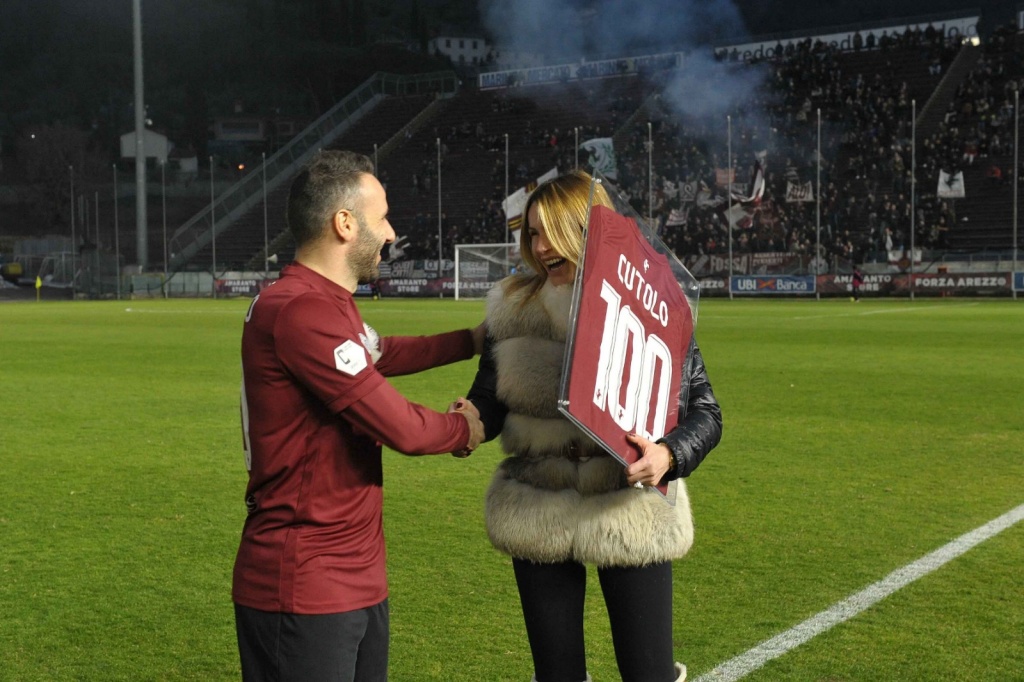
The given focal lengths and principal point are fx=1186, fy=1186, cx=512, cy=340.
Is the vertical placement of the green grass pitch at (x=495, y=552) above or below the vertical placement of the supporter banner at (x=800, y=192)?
below

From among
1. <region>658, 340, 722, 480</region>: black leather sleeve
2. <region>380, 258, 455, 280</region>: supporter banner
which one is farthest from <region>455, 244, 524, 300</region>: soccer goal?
<region>658, 340, 722, 480</region>: black leather sleeve

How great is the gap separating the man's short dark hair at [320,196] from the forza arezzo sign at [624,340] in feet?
1.93

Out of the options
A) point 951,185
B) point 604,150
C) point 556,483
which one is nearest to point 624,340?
point 556,483

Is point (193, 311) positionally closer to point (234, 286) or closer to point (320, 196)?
point (234, 286)

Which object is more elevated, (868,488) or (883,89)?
(883,89)

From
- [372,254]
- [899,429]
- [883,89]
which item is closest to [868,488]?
[899,429]

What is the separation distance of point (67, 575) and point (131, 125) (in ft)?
393

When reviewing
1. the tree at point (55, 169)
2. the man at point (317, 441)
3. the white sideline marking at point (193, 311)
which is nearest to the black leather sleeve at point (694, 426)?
the man at point (317, 441)

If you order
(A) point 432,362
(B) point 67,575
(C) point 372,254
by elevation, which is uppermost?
(C) point 372,254

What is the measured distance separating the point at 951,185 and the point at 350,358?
4301cm

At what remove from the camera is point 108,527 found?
7.12m

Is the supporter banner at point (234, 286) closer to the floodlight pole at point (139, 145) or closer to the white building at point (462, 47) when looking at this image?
the floodlight pole at point (139, 145)

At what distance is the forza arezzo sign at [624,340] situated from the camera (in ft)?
9.05

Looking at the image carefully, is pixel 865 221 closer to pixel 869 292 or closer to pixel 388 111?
pixel 869 292
